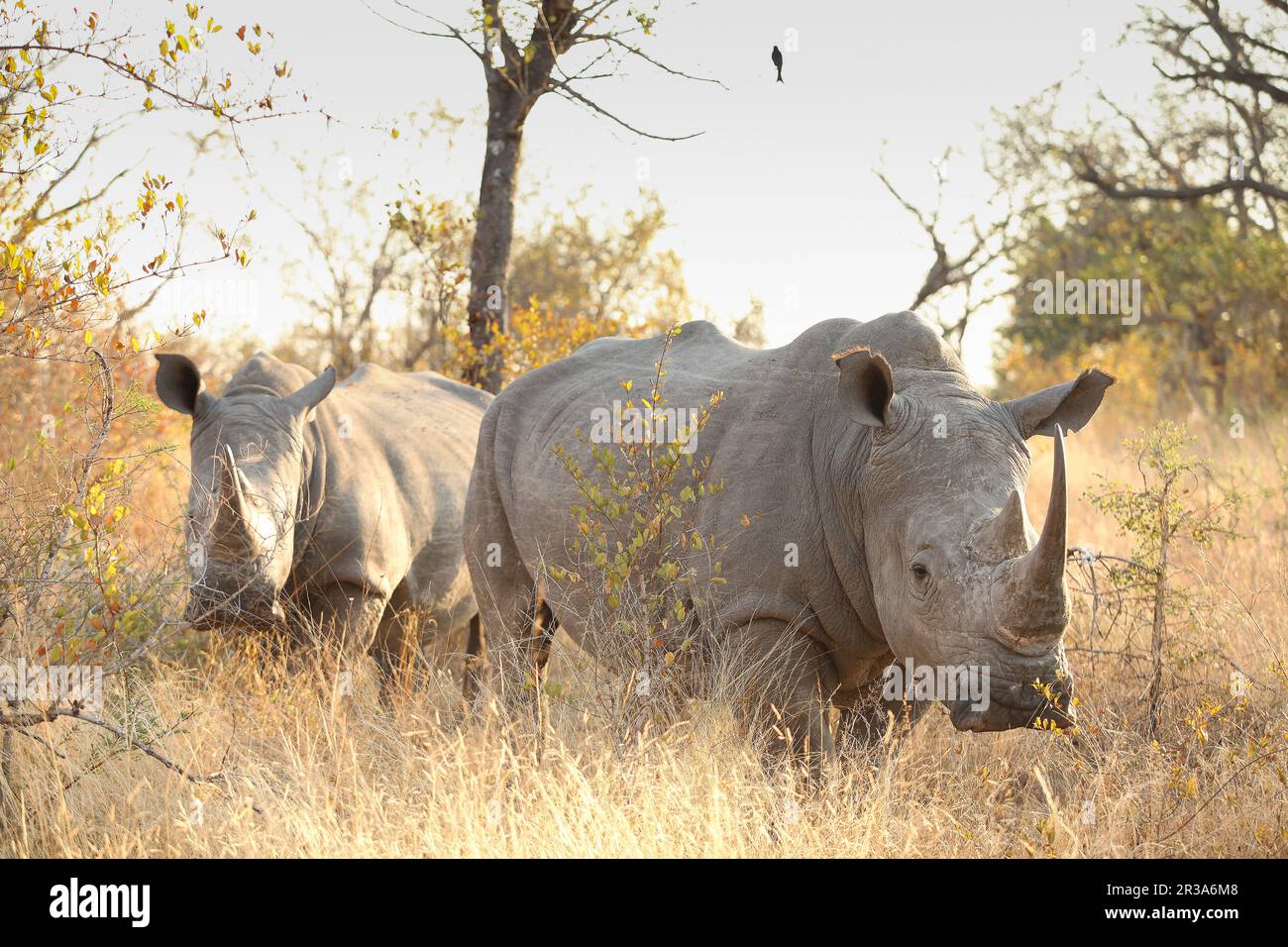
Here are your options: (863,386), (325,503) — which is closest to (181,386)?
(325,503)

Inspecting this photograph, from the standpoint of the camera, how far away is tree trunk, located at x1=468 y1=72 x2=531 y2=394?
1016cm

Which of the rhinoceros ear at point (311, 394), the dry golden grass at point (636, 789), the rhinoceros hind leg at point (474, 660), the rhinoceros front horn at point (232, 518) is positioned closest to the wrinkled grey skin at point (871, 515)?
the dry golden grass at point (636, 789)

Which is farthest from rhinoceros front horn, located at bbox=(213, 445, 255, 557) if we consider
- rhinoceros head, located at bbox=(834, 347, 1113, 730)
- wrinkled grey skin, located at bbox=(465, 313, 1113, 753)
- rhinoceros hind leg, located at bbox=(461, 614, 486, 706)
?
rhinoceros head, located at bbox=(834, 347, 1113, 730)

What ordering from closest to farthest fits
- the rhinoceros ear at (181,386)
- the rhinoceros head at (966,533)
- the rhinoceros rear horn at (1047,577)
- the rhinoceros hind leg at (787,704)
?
1. the rhinoceros rear horn at (1047,577)
2. the rhinoceros head at (966,533)
3. the rhinoceros hind leg at (787,704)
4. the rhinoceros ear at (181,386)

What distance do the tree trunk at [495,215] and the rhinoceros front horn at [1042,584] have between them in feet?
22.2

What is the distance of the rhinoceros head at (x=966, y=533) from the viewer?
13.6 ft

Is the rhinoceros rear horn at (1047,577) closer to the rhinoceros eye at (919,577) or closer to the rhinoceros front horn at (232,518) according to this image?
the rhinoceros eye at (919,577)

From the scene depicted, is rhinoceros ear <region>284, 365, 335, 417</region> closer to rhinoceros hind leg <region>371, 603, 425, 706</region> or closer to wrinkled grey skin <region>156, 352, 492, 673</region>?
wrinkled grey skin <region>156, 352, 492, 673</region>

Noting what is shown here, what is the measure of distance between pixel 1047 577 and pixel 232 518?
3.78m

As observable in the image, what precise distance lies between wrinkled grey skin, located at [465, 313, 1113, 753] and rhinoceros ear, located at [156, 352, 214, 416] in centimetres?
190
